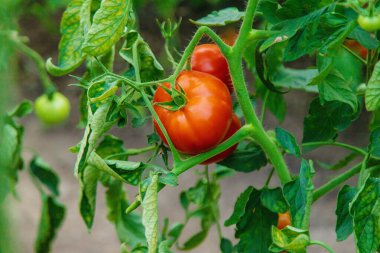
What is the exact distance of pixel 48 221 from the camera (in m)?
1.36

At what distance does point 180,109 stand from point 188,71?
0.19ft

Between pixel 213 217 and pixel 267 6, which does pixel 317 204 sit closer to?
pixel 213 217

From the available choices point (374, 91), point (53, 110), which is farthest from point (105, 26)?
point (53, 110)

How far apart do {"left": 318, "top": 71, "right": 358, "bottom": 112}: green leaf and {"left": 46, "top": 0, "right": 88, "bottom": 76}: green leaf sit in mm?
282

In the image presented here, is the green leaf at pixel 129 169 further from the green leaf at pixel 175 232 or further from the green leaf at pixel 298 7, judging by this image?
the green leaf at pixel 175 232

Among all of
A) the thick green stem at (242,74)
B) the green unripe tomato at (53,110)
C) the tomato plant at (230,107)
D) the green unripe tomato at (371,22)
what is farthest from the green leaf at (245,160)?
the green unripe tomato at (53,110)

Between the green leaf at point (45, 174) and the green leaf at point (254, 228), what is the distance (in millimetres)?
561

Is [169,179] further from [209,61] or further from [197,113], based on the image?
[209,61]

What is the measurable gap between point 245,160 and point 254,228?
90mm

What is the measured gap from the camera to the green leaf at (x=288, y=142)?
2.86ft

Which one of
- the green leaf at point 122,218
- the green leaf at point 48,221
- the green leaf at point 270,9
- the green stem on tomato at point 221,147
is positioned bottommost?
the green leaf at point 48,221

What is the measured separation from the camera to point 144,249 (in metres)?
0.90

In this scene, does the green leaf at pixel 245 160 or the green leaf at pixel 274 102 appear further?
the green leaf at pixel 274 102

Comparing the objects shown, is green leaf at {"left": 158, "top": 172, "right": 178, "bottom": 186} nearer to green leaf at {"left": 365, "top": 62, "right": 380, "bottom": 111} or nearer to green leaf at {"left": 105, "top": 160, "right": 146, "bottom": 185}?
green leaf at {"left": 105, "top": 160, "right": 146, "bottom": 185}
